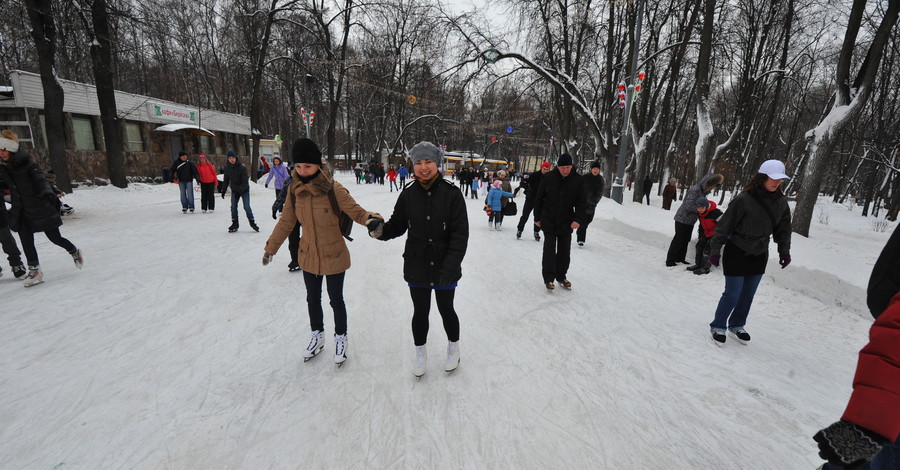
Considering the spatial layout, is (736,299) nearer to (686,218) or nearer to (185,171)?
(686,218)

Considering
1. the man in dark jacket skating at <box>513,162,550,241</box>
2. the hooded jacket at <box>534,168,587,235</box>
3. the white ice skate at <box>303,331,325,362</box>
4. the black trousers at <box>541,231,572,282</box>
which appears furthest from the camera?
the man in dark jacket skating at <box>513,162,550,241</box>

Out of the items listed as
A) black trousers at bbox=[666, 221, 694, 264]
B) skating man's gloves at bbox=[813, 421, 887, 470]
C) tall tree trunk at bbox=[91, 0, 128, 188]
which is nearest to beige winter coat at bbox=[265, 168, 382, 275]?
skating man's gloves at bbox=[813, 421, 887, 470]

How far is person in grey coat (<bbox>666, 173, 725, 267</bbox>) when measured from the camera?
563 cm

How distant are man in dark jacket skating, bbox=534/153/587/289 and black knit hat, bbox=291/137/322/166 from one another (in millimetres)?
3023

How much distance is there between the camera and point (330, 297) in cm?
297

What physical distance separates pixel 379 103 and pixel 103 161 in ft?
69.2

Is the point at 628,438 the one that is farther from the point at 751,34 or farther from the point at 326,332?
the point at 751,34

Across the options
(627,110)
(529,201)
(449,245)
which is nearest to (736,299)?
(449,245)

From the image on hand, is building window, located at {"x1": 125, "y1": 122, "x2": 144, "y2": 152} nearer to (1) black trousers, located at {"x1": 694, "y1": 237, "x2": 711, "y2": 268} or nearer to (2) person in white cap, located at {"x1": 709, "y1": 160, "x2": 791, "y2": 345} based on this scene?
(1) black trousers, located at {"x1": 694, "y1": 237, "x2": 711, "y2": 268}

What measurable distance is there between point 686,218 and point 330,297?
581cm

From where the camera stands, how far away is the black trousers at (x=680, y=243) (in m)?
6.18

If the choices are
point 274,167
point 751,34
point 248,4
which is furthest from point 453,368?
point 248,4

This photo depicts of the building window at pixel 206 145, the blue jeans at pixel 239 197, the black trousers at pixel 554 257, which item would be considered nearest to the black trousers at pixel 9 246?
the blue jeans at pixel 239 197

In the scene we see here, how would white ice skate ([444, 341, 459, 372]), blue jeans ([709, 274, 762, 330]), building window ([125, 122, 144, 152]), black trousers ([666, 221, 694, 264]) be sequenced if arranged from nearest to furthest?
1. white ice skate ([444, 341, 459, 372])
2. blue jeans ([709, 274, 762, 330])
3. black trousers ([666, 221, 694, 264])
4. building window ([125, 122, 144, 152])
